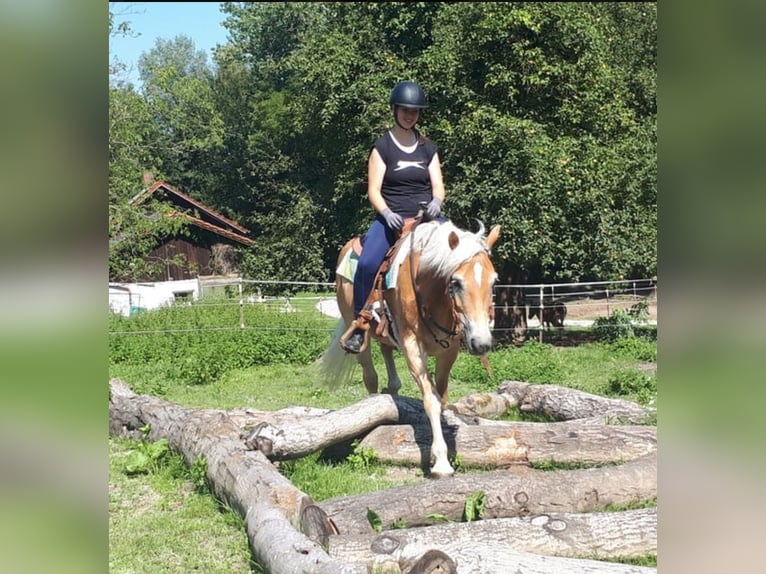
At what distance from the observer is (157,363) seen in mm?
12711

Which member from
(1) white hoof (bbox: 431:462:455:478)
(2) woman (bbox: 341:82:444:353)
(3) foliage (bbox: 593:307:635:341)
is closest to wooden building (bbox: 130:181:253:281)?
(3) foliage (bbox: 593:307:635:341)

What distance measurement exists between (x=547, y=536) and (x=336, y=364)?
3.83 metres

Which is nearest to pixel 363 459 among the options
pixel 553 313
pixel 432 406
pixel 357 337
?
pixel 432 406

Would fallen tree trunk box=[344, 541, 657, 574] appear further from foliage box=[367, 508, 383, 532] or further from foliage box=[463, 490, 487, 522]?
foliage box=[463, 490, 487, 522]

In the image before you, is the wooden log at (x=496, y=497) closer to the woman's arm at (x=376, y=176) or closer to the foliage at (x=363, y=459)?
the foliage at (x=363, y=459)

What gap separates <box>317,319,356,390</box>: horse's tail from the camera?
7348mm

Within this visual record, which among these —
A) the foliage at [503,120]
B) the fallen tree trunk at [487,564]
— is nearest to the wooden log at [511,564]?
the fallen tree trunk at [487,564]

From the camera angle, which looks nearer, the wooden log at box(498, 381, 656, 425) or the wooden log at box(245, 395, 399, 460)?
the wooden log at box(245, 395, 399, 460)

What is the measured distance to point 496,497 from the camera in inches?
179

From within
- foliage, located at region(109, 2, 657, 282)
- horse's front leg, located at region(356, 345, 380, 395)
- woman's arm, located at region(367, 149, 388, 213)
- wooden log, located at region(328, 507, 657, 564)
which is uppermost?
foliage, located at region(109, 2, 657, 282)

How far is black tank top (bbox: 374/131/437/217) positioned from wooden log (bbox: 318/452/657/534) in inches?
104
